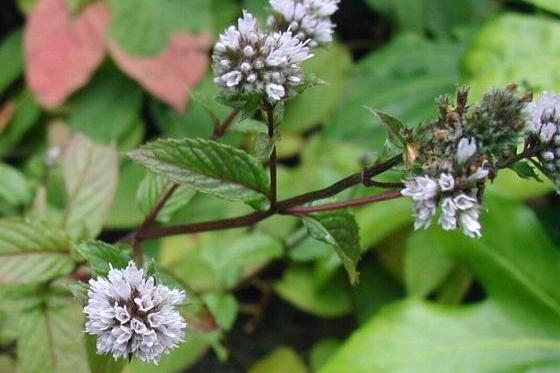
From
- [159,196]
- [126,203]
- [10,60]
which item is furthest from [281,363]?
[10,60]

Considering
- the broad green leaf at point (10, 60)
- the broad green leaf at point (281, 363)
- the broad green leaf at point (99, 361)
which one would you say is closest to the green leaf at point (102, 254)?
the broad green leaf at point (99, 361)

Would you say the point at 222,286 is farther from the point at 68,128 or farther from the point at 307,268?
the point at 68,128

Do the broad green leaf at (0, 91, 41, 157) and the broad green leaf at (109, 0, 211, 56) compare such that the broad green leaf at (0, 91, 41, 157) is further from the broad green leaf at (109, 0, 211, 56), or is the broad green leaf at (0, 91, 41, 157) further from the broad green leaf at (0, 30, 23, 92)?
the broad green leaf at (109, 0, 211, 56)

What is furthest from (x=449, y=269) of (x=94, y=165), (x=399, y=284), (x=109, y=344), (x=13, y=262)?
(x=109, y=344)

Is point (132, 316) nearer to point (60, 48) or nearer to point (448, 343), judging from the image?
point (448, 343)

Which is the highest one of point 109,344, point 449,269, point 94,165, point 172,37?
point 109,344
